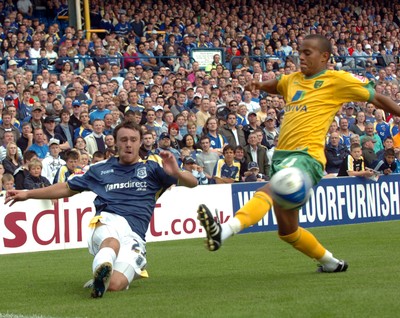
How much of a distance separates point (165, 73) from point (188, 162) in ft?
23.4

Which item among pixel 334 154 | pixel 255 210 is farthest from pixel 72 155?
pixel 255 210

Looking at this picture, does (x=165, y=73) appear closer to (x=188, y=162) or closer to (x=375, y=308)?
(x=188, y=162)

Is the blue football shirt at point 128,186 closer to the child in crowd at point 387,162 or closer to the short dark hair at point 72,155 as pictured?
the short dark hair at point 72,155

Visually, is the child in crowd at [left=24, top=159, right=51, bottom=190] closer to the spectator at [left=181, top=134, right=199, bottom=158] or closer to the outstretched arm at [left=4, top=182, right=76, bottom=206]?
the spectator at [left=181, top=134, right=199, bottom=158]

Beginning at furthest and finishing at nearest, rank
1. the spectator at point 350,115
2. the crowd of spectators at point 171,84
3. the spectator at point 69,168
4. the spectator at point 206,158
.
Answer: the spectator at point 350,115
the spectator at point 206,158
the crowd of spectators at point 171,84
the spectator at point 69,168

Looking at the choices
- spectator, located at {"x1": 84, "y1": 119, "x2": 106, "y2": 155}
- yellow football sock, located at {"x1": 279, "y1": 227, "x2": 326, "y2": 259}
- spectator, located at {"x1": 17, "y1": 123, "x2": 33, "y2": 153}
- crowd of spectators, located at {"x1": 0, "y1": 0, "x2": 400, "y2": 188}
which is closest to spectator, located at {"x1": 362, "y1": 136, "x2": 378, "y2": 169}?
crowd of spectators, located at {"x1": 0, "y1": 0, "x2": 400, "y2": 188}

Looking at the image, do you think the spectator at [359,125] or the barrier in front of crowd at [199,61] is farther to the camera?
the spectator at [359,125]

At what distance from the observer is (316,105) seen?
919 centimetres

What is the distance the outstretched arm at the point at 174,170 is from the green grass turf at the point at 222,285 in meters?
0.96

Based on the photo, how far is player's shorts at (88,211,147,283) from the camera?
341 inches

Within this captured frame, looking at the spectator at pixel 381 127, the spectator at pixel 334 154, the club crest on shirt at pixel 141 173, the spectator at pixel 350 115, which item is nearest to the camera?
the club crest on shirt at pixel 141 173

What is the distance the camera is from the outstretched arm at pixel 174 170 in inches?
325

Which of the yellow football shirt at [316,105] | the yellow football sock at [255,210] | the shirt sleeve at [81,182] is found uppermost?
the yellow football shirt at [316,105]

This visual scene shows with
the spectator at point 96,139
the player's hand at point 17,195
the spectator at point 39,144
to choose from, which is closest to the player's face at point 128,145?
the player's hand at point 17,195
